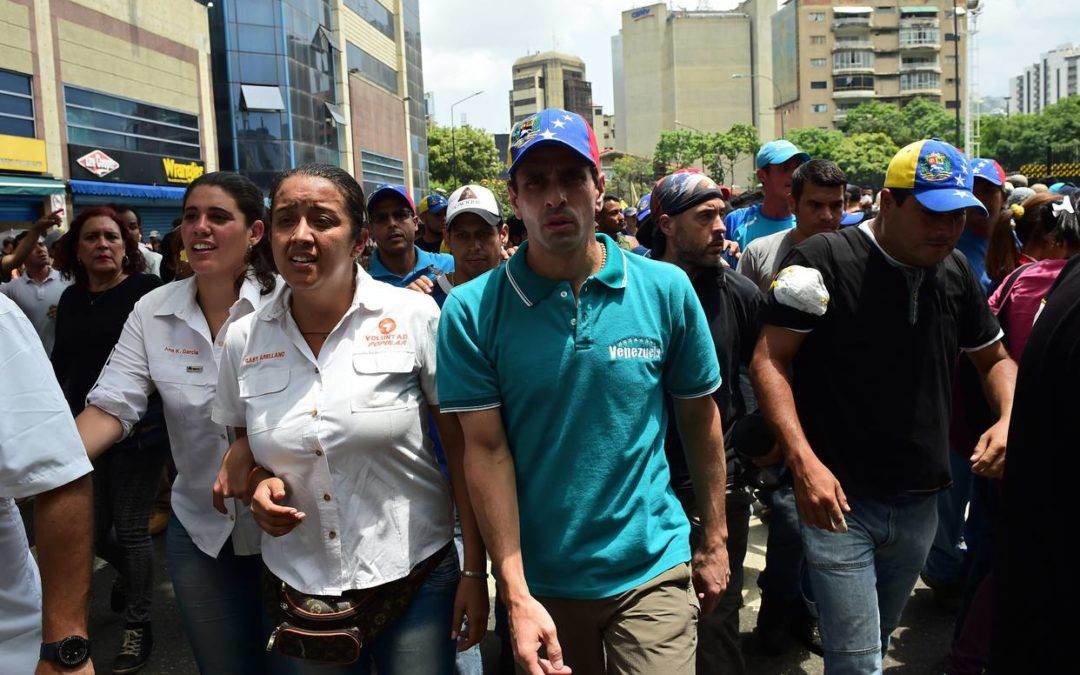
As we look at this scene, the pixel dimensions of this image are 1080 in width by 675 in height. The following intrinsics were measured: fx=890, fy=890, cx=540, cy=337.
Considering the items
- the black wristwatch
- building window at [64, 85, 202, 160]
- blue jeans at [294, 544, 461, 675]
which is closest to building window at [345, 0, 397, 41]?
building window at [64, 85, 202, 160]

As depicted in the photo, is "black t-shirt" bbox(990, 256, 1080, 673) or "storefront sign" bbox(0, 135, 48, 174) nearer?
"black t-shirt" bbox(990, 256, 1080, 673)

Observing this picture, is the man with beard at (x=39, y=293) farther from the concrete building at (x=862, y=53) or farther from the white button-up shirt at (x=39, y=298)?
the concrete building at (x=862, y=53)

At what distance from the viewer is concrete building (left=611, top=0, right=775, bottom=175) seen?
403ft

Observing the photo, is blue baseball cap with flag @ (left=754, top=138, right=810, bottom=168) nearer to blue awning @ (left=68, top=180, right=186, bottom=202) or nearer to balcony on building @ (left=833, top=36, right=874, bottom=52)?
blue awning @ (left=68, top=180, right=186, bottom=202)

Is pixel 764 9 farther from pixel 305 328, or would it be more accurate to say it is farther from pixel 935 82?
pixel 305 328

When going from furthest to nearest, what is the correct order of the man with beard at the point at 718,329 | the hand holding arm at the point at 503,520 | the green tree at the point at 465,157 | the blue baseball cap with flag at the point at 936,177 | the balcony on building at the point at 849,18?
the balcony on building at the point at 849,18
the green tree at the point at 465,157
the man with beard at the point at 718,329
the blue baseball cap with flag at the point at 936,177
the hand holding arm at the point at 503,520

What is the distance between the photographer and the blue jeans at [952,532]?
470cm

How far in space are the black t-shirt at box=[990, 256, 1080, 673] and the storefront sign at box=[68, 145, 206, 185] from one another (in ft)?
95.2

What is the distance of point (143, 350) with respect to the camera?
10.3 ft

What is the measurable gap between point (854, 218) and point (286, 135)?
39.3 metres

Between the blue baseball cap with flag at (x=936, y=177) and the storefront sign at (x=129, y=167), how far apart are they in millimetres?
27591

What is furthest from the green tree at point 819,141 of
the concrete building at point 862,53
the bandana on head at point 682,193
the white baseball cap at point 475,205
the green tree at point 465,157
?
the bandana on head at point 682,193

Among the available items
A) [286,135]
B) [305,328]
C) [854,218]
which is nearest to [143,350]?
[305,328]

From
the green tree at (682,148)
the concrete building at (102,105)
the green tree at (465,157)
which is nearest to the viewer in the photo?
the concrete building at (102,105)
